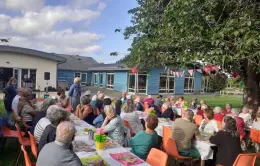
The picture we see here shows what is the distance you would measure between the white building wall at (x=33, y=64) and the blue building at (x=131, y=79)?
8.35 feet

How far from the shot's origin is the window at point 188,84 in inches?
1057

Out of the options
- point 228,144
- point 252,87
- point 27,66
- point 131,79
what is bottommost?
point 228,144

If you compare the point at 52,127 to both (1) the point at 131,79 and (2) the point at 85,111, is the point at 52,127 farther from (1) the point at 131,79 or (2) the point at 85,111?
(1) the point at 131,79

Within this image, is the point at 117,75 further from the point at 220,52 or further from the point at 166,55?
the point at 220,52

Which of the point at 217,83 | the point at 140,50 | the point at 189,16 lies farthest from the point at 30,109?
the point at 217,83

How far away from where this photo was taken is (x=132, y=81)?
23.4 meters

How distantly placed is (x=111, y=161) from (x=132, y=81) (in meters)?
20.5

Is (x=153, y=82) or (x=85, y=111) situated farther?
(x=153, y=82)

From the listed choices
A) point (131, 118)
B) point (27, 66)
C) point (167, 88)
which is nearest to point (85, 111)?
point (131, 118)

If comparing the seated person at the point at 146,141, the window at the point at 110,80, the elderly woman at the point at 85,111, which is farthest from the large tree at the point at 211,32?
the window at the point at 110,80

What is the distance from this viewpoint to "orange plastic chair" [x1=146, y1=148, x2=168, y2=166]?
2902 mm

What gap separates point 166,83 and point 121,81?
5.00m

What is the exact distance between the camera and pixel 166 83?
987 inches

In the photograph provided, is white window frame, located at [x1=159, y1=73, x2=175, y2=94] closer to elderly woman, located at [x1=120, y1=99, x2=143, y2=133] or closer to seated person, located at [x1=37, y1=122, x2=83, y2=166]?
elderly woman, located at [x1=120, y1=99, x2=143, y2=133]
